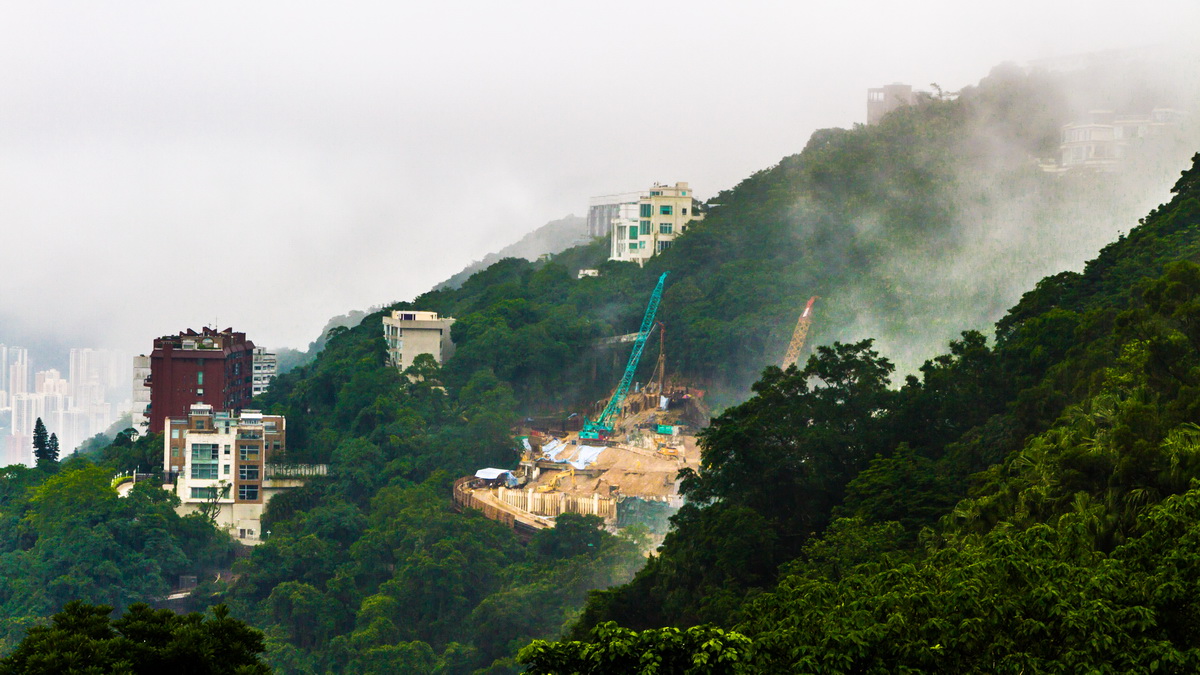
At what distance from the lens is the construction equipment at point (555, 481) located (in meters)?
38.4

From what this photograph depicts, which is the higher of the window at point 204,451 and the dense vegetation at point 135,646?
the window at point 204,451

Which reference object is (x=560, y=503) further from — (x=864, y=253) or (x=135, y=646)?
(x=135, y=646)

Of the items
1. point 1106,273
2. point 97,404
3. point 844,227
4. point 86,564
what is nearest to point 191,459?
point 86,564

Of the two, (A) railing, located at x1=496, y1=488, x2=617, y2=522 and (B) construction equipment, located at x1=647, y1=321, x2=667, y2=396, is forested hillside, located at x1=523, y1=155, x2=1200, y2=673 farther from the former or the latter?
(B) construction equipment, located at x1=647, y1=321, x2=667, y2=396

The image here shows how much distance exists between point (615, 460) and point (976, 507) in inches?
970

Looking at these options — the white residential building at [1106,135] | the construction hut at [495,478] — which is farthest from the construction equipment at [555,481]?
the white residential building at [1106,135]

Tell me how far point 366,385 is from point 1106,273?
24736mm

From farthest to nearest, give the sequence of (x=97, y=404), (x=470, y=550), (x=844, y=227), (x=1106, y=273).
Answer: (x=97, y=404) < (x=844, y=227) < (x=470, y=550) < (x=1106, y=273)

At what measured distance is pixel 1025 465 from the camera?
51.3ft

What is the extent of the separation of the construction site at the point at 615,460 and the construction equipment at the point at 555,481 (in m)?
0.03

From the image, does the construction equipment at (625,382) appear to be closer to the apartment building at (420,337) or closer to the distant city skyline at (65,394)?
the apartment building at (420,337)

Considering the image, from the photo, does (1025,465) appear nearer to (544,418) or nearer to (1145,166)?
(544,418)

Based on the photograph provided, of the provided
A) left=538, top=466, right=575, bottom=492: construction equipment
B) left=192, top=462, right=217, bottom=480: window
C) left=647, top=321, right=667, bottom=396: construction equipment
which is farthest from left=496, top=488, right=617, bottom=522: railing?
left=192, top=462, right=217, bottom=480: window

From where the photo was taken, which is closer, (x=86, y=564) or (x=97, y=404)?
(x=86, y=564)
